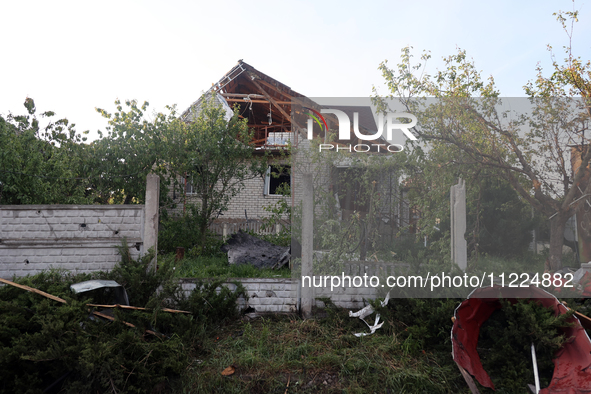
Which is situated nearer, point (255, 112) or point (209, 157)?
point (209, 157)

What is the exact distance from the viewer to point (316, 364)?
362 cm

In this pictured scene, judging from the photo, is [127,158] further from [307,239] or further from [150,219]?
[307,239]

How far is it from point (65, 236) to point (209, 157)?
10.2 ft

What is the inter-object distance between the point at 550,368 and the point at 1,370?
16.1 ft

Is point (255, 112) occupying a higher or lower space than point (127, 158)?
higher

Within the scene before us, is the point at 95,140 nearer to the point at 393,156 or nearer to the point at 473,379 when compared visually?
the point at 393,156

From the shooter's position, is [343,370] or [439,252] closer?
[343,370]

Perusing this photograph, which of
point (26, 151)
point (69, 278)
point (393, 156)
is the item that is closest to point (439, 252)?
point (393, 156)

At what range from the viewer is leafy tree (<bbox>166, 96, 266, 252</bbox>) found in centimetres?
717

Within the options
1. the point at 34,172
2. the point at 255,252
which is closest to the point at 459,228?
the point at 255,252

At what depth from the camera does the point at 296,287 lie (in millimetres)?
4699

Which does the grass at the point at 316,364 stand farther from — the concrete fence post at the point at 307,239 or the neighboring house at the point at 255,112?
the neighboring house at the point at 255,112

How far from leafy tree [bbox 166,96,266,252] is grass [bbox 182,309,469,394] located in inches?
148

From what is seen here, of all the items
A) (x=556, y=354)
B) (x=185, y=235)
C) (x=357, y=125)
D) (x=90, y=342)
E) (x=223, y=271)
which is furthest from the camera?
(x=185, y=235)
